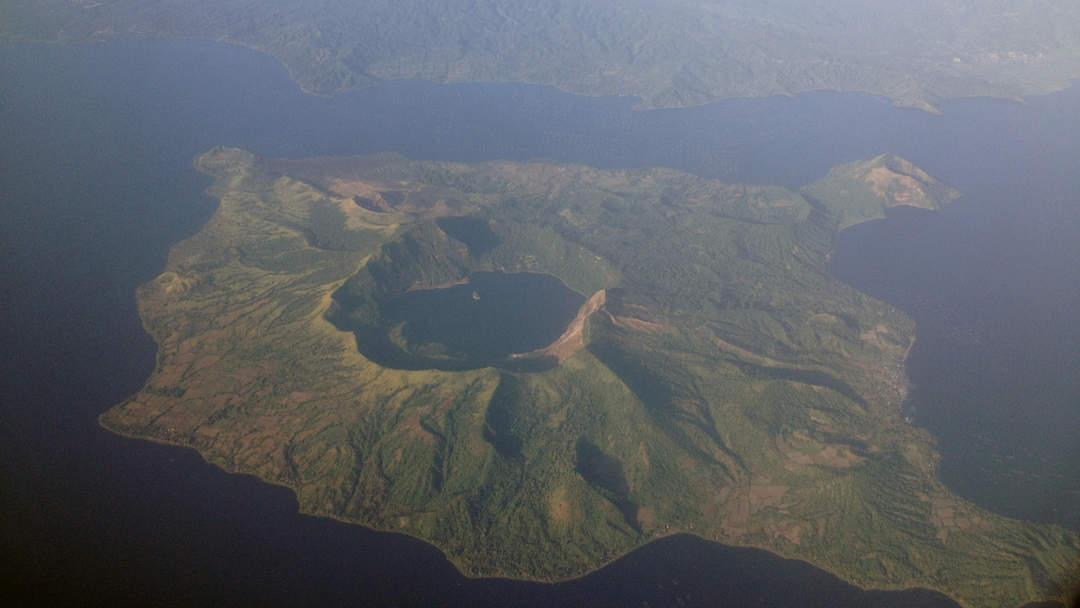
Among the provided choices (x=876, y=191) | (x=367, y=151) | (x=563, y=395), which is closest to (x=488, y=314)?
(x=563, y=395)

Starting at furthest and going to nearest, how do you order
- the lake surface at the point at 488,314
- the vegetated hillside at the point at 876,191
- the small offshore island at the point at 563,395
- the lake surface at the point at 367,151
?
the vegetated hillside at the point at 876,191 < the lake surface at the point at 488,314 < the small offshore island at the point at 563,395 < the lake surface at the point at 367,151

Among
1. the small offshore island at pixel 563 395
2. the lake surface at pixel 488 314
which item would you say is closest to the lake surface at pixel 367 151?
the small offshore island at pixel 563 395

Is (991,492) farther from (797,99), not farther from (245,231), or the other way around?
(797,99)

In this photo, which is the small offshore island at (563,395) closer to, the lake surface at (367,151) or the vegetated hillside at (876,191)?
the lake surface at (367,151)

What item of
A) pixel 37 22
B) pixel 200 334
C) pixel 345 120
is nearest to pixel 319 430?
pixel 200 334

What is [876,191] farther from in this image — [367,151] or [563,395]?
[367,151]
